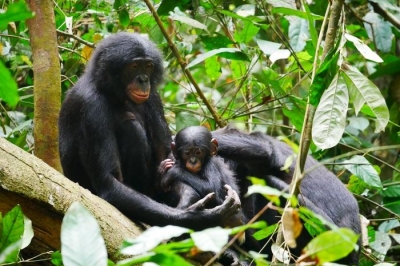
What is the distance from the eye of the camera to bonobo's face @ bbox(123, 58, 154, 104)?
5.59 metres

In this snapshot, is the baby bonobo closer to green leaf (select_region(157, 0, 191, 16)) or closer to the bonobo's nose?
the bonobo's nose

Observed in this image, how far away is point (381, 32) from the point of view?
7.52 m

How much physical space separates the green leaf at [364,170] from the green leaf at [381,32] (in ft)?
5.98

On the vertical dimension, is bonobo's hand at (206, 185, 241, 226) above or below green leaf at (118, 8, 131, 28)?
below

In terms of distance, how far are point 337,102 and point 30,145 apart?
373cm

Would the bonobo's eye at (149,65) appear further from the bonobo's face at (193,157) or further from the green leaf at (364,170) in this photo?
the green leaf at (364,170)

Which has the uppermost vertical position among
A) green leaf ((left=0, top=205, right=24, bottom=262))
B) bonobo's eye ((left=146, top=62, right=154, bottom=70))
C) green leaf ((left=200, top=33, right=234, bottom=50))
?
green leaf ((left=0, top=205, right=24, bottom=262))

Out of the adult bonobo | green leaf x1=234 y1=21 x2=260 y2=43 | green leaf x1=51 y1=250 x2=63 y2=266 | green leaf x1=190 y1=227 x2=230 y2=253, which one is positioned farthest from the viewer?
green leaf x1=234 y1=21 x2=260 y2=43

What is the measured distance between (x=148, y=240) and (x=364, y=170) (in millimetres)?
4309

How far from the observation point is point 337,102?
3975mm

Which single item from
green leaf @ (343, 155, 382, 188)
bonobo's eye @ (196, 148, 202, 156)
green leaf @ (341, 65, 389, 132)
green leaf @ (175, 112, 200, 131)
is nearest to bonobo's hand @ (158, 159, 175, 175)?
bonobo's eye @ (196, 148, 202, 156)

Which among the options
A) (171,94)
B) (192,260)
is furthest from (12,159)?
(171,94)

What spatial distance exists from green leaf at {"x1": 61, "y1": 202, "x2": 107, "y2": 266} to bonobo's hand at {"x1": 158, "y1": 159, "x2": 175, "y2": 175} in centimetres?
345

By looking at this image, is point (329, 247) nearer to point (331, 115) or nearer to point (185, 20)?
point (331, 115)
